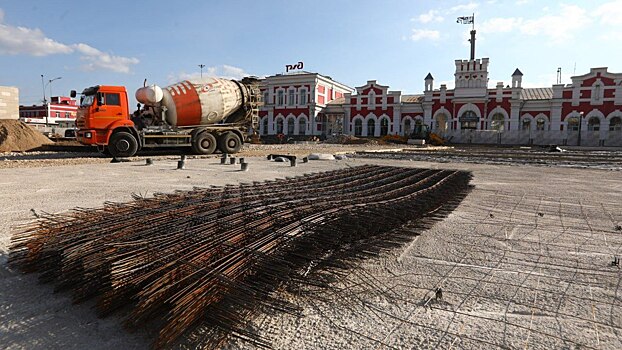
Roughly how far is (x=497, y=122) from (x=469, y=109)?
3419 millimetres

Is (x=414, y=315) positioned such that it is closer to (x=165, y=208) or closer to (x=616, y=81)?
(x=165, y=208)

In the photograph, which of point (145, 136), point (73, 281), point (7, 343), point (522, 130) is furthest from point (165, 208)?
point (522, 130)

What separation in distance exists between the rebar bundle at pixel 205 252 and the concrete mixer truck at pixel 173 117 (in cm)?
1112

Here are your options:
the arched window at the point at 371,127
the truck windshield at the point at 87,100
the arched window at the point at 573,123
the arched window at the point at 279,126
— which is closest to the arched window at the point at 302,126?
the arched window at the point at 279,126

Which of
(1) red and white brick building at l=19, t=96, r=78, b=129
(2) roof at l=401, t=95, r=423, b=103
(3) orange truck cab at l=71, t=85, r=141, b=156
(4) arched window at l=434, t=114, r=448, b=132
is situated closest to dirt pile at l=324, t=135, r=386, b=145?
(4) arched window at l=434, t=114, r=448, b=132

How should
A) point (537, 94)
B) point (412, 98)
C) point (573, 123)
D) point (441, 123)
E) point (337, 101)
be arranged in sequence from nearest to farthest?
point (573, 123) → point (537, 94) → point (441, 123) → point (412, 98) → point (337, 101)

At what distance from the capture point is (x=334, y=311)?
2268mm

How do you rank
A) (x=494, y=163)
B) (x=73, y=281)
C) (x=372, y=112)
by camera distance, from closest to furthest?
(x=73, y=281) < (x=494, y=163) < (x=372, y=112)

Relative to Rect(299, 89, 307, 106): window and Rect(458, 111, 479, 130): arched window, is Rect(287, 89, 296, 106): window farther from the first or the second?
Rect(458, 111, 479, 130): arched window

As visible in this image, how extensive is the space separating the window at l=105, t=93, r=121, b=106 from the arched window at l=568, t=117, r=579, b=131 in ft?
141

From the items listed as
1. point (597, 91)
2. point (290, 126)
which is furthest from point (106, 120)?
point (597, 91)

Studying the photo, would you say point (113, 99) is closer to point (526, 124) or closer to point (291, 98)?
point (291, 98)

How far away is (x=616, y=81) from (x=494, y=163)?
3510 centimetres

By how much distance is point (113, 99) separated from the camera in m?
14.1
